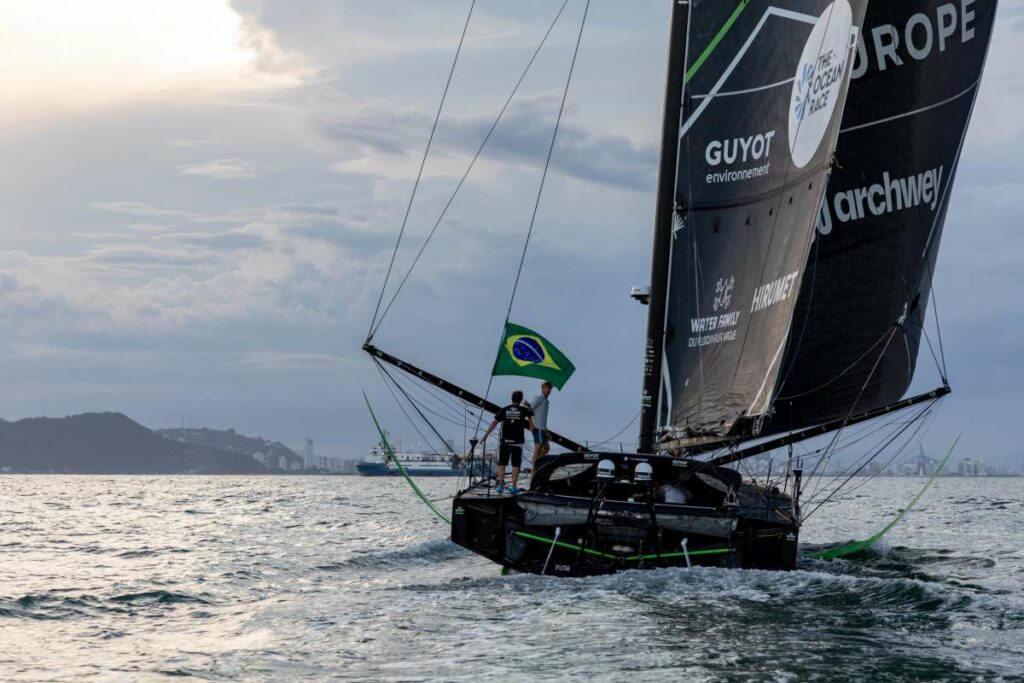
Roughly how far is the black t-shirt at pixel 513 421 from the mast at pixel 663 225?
1.92 meters

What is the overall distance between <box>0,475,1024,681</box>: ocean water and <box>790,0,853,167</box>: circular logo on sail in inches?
244

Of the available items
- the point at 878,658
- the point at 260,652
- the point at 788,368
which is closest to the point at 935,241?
the point at 788,368

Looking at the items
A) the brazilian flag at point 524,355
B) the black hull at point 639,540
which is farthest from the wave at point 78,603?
the brazilian flag at point 524,355

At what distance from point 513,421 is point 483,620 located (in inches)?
216

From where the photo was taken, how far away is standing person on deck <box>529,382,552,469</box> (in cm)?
1945

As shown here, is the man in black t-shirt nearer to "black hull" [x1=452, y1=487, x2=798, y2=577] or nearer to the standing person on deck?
the standing person on deck

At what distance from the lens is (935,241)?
22797 mm

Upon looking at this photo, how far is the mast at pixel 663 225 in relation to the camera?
19.6 meters

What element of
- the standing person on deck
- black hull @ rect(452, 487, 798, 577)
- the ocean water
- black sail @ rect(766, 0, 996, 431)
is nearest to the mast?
the standing person on deck

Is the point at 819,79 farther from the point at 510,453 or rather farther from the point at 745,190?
Answer: the point at 510,453

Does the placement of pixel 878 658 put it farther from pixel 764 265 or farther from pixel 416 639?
pixel 764 265

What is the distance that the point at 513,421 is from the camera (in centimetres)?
1880

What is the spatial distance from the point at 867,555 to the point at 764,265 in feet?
25.6

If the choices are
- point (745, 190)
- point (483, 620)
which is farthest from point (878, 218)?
point (483, 620)
